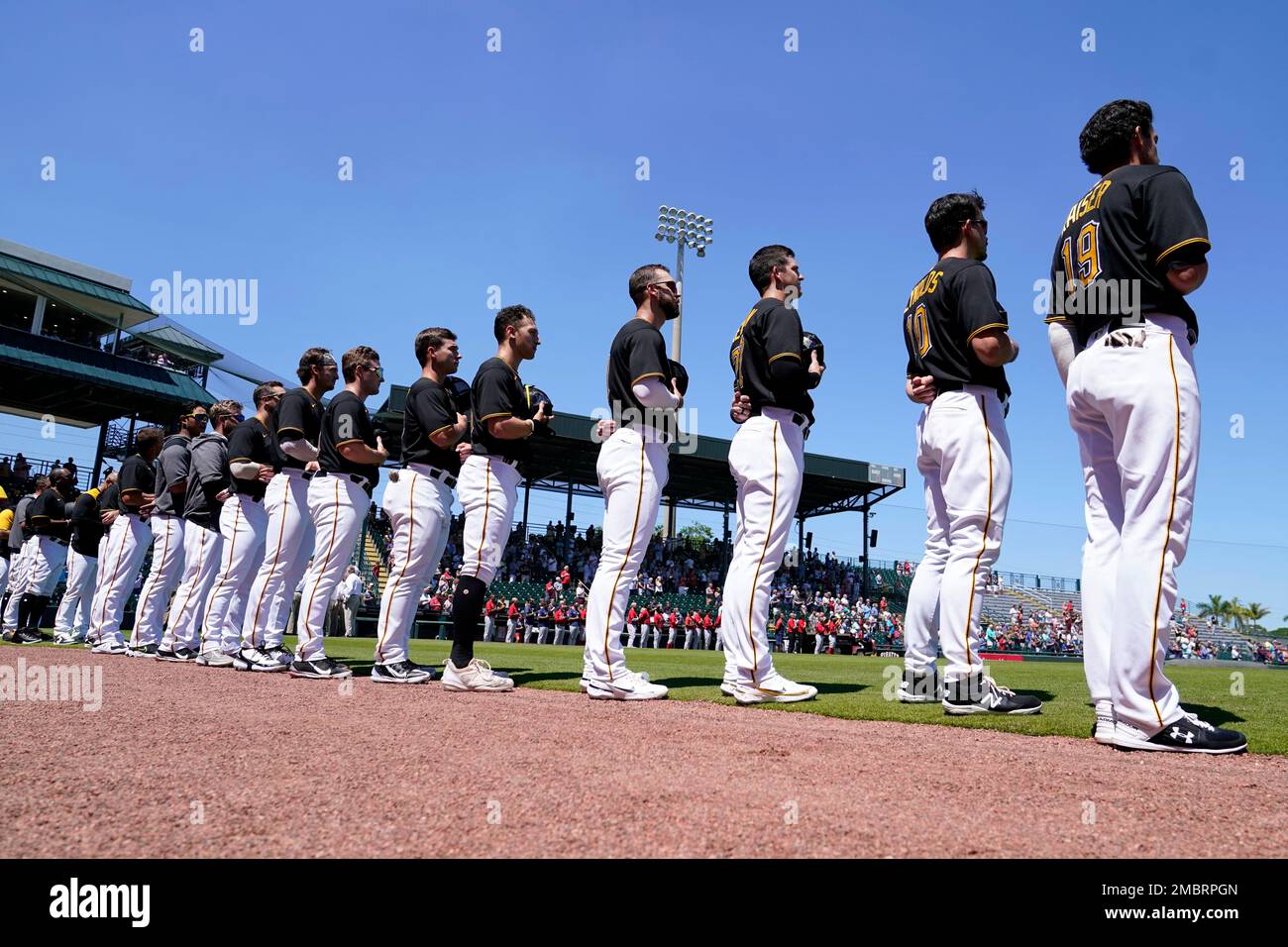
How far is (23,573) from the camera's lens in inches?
451

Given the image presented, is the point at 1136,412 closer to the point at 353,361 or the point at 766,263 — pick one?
the point at 766,263

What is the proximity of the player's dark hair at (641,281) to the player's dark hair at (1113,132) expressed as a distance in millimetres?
2560

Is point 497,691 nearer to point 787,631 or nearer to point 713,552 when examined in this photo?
point 787,631

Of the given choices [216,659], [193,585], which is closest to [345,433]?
[216,659]

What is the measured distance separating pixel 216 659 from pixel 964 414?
6.38 meters

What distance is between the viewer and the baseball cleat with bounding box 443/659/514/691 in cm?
505

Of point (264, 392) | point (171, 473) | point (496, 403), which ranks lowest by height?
point (171, 473)

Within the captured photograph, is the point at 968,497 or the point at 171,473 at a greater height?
the point at 171,473

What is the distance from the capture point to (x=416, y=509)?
18.7 ft

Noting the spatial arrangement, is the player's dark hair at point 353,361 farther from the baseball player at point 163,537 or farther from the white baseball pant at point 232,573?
the baseball player at point 163,537

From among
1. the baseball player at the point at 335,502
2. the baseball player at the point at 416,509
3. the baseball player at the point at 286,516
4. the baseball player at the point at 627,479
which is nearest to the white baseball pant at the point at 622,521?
the baseball player at the point at 627,479

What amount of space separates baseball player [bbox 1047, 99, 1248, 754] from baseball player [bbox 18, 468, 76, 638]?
12.2 metres

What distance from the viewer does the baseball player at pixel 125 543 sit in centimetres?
885
